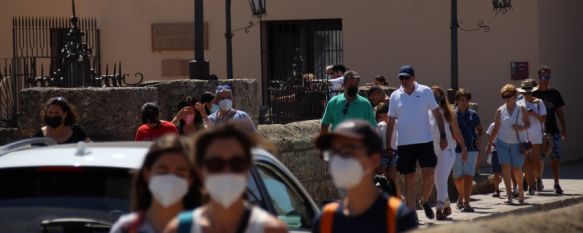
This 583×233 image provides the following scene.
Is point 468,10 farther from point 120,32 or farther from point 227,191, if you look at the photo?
point 227,191

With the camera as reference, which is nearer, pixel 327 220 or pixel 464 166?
pixel 327 220

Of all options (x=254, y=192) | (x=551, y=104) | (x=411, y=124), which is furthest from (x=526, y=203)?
(x=254, y=192)

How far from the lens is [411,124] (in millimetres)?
14023

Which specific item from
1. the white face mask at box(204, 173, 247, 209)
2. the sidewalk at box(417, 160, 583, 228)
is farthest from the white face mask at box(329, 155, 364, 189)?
the sidewalk at box(417, 160, 583, 228)

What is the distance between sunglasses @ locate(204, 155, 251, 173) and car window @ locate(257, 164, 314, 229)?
217cm

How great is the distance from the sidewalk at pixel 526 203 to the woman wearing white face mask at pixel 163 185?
8.46 m

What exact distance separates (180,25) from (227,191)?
2217cm

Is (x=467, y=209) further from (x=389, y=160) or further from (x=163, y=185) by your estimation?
(x=163, y=185)

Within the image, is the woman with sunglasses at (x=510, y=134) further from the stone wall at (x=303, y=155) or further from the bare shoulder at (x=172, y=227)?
the bare shoulder at (x=172, y=227)

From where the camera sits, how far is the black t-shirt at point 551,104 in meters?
19.1

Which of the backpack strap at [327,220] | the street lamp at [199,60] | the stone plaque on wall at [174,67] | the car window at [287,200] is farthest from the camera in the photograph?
the stone plaque on wall at [174,67]

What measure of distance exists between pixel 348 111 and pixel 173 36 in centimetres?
1384

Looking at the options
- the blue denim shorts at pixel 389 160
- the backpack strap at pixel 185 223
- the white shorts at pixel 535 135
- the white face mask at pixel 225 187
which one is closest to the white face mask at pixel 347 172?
the white face mask at pixel 225 187

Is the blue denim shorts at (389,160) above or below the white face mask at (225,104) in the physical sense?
below
